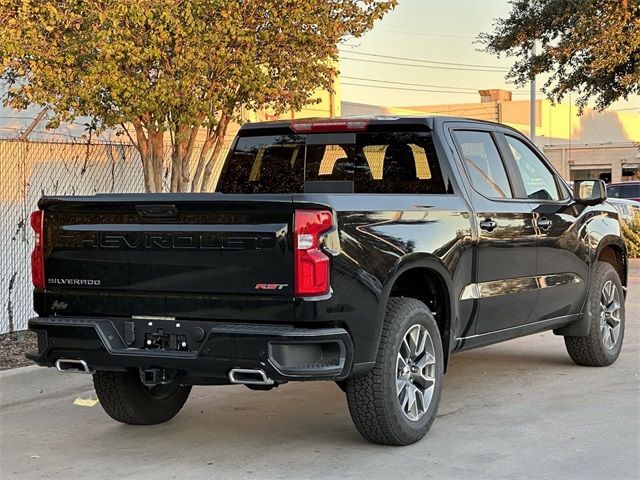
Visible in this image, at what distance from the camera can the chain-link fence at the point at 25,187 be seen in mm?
10859

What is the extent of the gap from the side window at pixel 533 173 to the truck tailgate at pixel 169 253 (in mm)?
2962

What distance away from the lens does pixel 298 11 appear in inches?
394

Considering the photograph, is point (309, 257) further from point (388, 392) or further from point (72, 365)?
point (72, 365)

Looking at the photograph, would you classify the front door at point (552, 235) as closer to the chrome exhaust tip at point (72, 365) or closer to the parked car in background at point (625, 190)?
the chrome exhaust tip at point (72, 365)

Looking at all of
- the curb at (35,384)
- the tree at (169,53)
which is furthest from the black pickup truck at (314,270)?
the tree at (169,53)

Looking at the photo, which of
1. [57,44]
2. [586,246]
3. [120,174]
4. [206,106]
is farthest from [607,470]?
[120,174]

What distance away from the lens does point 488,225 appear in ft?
23.0

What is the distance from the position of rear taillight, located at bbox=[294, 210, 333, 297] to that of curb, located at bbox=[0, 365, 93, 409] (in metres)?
3.45

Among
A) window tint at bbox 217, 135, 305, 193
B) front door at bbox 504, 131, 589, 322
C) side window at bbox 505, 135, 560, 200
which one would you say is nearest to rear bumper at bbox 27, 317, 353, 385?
window tint at bbox 217, 135, 305, 193

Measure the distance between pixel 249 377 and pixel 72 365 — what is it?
3.86 ft

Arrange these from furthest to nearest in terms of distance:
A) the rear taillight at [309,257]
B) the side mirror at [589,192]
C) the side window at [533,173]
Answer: the side mirror at [589,192] < the side window at [533,173] < the rear taillight at [309,257]

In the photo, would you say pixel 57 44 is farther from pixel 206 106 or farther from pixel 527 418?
pixel 527 418

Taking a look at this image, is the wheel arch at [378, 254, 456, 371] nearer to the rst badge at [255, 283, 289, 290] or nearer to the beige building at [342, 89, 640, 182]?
the rst badge at [255, 283, 289, 290]

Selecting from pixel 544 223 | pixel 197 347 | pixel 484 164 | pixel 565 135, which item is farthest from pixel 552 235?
pixel 565 135
